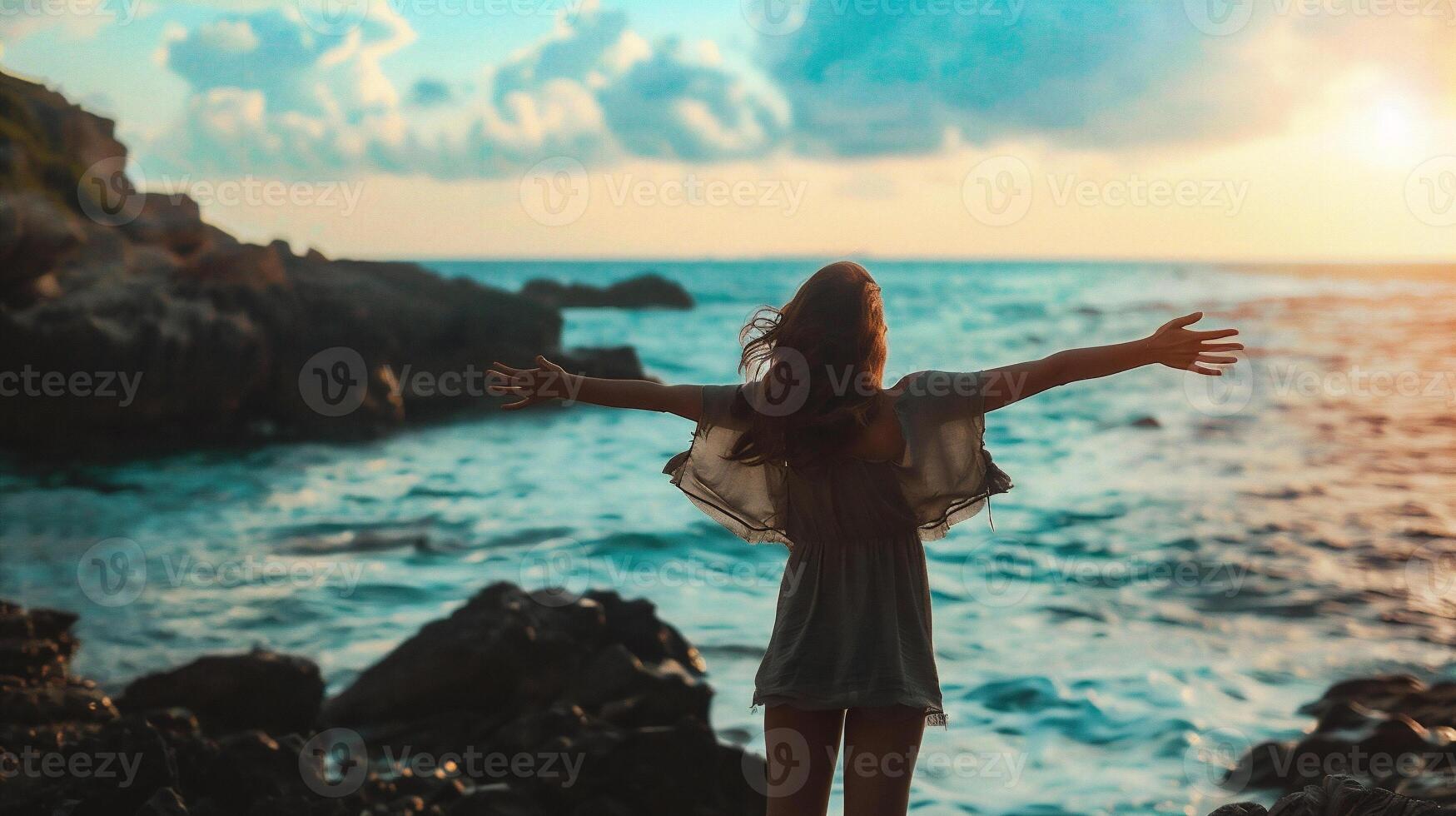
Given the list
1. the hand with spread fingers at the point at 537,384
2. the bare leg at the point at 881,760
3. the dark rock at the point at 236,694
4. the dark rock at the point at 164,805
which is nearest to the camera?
the bare leg at the point at 881,760

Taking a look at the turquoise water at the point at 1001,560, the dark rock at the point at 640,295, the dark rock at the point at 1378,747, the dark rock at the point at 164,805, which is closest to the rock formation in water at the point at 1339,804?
the dark rock at the point at 1378,747

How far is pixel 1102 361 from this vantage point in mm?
2678

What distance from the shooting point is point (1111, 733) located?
6.53m

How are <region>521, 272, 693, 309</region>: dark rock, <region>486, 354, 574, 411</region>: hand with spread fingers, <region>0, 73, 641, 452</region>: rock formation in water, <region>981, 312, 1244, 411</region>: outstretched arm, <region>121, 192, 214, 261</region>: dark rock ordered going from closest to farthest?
<region>981, 312, 1244, 411</region>: outstretched arm
<region>486, 354, 574, 411</region>: hand with spread fingers
<region>0, 73, 641, 452</region>: rock formation in water
<region>121, 192, 214, 261</region>: dark rock
<region>521, 272, 693, 309</region>: dark rock

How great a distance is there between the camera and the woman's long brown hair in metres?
2.76

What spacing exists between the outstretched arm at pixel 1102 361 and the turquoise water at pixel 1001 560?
136 inches

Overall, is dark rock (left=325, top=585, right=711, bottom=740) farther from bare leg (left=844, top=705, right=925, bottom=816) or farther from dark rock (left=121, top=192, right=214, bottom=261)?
dark rock (left=121, top=192, right=214, bottom=261)

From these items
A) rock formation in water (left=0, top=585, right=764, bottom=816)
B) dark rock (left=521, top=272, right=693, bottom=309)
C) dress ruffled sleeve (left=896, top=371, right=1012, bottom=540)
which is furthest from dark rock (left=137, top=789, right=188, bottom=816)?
dark rock (left=521, top=272, right=693, bottom=309)

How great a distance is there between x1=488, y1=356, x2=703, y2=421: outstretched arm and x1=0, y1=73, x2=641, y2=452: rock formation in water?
12.7 meters

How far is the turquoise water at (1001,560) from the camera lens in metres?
6.79

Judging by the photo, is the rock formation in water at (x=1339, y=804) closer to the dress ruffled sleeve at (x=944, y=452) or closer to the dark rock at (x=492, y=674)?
the dress ruffled sleeve at (x=944, y=452)

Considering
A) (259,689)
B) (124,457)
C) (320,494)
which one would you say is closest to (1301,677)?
(259,689)

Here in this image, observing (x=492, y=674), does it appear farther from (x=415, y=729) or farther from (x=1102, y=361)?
(x=1102, y=361)

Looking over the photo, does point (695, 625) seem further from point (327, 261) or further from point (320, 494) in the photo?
point (327, 261)
